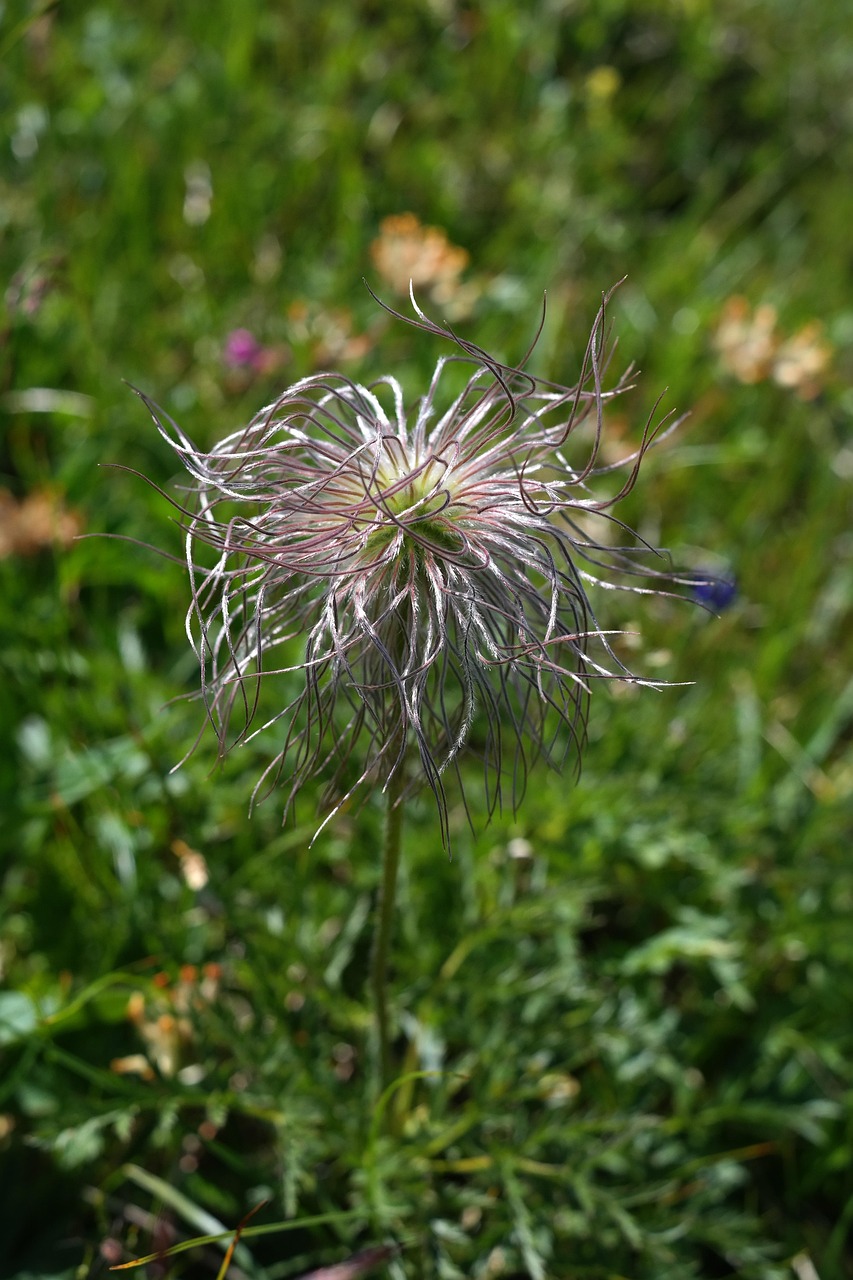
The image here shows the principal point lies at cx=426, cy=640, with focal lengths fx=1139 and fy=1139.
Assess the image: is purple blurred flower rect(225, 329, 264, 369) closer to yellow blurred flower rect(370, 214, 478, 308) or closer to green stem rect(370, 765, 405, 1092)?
yellow blurred flower rect(370, 214, 478, 308)

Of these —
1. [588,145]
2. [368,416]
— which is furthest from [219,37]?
[368,416]

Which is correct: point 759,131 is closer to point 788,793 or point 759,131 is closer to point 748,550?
point 748,550

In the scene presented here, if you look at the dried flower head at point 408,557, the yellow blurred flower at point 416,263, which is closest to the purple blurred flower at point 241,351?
the yellow blurred flower at point 416,263

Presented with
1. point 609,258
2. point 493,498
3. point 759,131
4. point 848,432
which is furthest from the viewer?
point 759,131

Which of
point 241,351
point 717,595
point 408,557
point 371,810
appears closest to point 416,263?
point 241,351

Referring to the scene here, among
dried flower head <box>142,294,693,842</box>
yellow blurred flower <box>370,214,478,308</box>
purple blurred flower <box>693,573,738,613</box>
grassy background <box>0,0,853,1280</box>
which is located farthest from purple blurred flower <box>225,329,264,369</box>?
dried flower head <box>142,294,693,842</box>

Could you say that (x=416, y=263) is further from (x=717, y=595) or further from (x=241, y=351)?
(x=717, y=595)
